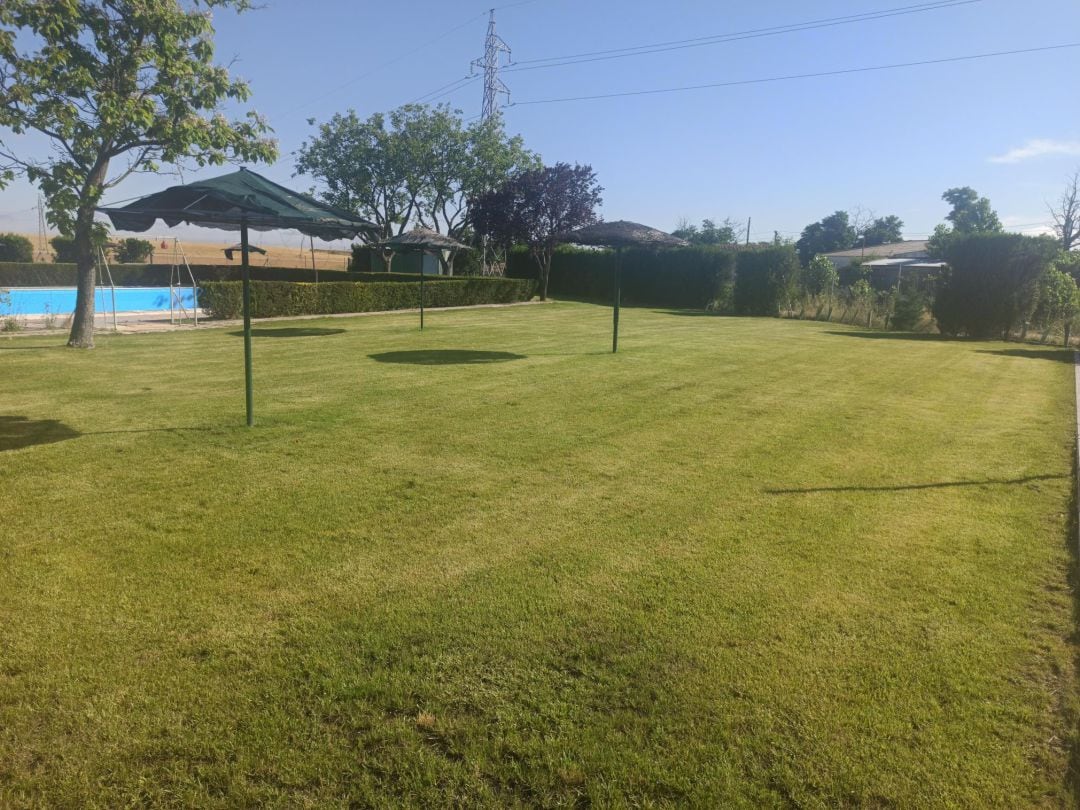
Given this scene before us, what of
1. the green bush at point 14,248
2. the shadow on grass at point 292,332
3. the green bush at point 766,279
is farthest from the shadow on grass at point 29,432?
the green bush at point 14,248

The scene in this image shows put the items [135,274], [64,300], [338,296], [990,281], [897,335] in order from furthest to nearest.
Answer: [135,274] → [64,300] → [338,296] → [897,335] → [990,281]

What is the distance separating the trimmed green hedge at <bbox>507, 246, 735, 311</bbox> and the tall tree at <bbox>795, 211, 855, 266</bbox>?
1454 inches

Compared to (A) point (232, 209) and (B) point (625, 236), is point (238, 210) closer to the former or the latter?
(A) point (232, 209)

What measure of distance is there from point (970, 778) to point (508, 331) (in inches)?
596

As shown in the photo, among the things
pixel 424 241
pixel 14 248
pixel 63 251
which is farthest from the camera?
pixel 63 251

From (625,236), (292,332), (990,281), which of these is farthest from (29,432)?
(990,281)

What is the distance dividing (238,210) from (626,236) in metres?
7.59

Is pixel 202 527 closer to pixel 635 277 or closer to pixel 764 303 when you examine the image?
pixel 764 303

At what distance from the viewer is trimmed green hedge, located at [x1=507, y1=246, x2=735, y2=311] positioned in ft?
94.3

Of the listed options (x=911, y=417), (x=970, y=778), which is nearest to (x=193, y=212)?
(x=970, y=778)

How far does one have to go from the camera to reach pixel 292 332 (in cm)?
1555

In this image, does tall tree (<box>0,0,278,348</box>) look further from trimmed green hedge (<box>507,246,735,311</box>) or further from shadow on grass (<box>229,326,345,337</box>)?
trimmed green hedge (<box>507,246,735,311</box>)

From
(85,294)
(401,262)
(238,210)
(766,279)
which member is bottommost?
(85,294)

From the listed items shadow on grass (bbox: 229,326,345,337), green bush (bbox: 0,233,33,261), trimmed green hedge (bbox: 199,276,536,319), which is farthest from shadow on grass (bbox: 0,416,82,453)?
green bush (bbox: 0,233,33,261)
